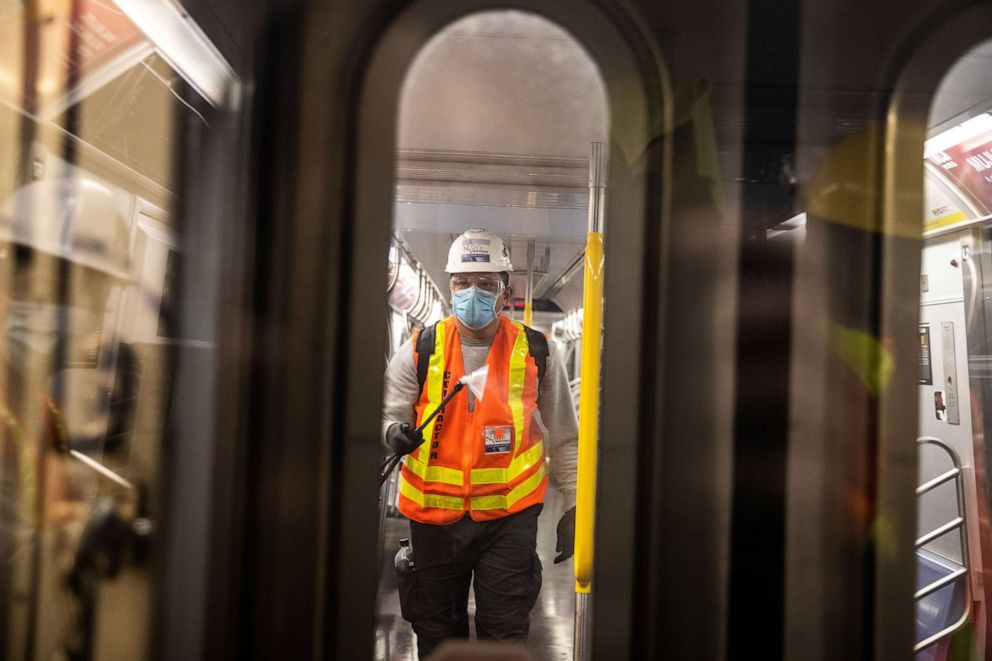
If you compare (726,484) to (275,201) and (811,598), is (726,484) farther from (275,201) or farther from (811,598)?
(275,201)

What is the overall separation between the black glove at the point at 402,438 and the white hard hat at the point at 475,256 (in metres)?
0.59

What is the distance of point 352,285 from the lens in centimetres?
137

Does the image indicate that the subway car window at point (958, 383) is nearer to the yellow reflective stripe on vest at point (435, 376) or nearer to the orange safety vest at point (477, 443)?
the orange safety vest at point (477, 443)

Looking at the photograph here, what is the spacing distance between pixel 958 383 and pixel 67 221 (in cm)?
381

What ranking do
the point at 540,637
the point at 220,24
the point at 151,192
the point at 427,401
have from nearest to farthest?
1. the point at 220,24
2. the point at 151,192
3. the point at 427,401
4. the point at 540,637

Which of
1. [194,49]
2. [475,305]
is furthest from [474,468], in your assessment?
[194,49]

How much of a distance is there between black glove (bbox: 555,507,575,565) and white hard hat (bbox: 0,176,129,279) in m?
1.87

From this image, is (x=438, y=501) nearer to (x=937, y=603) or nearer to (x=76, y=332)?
(x=76, y=332)

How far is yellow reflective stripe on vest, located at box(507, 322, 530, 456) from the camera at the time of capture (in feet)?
8.86

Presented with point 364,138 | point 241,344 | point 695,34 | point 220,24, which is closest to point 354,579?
point 241,344

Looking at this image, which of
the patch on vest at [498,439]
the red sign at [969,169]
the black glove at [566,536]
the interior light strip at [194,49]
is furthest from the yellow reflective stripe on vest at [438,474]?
the red sign at [969,169]

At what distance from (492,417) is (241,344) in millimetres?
1491

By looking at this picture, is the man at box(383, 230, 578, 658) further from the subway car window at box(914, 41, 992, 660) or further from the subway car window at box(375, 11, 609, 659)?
the subway car window at box(914, 41, 992, 660)

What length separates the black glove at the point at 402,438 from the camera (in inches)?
92.0
